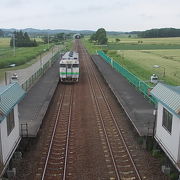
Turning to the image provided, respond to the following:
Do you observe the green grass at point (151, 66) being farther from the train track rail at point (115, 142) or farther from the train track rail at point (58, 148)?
the train track rail at point (58, 148)

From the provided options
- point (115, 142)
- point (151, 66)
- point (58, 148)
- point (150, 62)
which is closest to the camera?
point (58, 148)

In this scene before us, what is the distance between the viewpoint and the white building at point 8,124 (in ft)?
35.6

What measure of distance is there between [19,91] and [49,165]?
376 cm

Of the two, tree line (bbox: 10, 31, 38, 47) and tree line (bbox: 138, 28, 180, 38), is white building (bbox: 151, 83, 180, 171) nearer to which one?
tree line (bbox: 10, 31, 38, 47)

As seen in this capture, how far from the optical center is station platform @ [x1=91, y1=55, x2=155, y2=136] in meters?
16.1

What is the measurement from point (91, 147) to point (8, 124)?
4.61 metres

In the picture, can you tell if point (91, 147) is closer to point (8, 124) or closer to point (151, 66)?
point (8, 124)

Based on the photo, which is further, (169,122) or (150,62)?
(150,62)

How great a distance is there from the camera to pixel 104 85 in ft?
104

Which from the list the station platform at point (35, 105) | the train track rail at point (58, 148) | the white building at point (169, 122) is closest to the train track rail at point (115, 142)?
the white building at point (169, 122)

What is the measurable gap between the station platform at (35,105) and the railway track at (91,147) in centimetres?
85

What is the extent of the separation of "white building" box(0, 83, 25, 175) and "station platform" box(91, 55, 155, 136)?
6.27 metres

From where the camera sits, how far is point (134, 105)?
2080cm

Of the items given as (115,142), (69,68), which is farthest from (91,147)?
(69,68)
